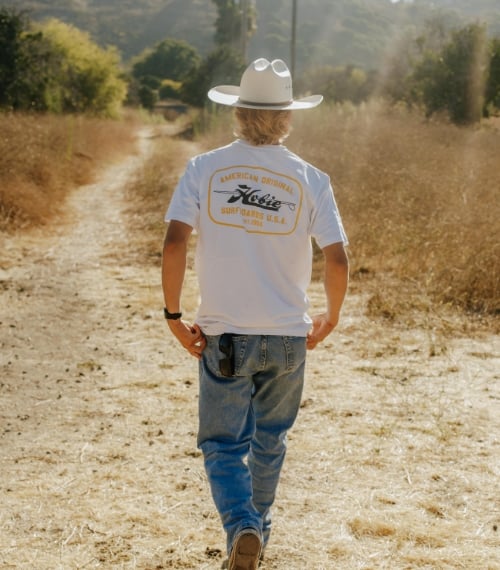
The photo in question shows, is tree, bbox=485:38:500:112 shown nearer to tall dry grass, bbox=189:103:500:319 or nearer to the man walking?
tall dry grass, bbox=189:103:500:319

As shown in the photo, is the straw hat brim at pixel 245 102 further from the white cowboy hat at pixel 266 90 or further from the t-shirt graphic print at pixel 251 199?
the t-shirt graphic print at pixel 251 199

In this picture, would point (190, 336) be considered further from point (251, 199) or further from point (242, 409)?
point (251, 199)

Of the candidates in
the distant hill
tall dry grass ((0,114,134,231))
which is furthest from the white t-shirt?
the distant hill

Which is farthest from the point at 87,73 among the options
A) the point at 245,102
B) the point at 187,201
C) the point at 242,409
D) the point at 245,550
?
the point at 245,550

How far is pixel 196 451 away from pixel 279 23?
126 m

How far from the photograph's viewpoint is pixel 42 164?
1330 centimetres

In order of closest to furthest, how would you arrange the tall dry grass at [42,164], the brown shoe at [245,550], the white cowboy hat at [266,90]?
the brown shoe at [245,550] < the white cowboy hat at [266,90] < the tall dry grass at [42,164]

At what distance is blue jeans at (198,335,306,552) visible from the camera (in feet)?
8.09

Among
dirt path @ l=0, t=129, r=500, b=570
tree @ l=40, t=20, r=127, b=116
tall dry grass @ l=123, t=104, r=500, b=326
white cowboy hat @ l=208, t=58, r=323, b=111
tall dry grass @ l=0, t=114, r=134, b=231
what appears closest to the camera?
white cowboy hat @ l=208, t=58, r=323, b=111

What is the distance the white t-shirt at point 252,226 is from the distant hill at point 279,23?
80828 millimetres

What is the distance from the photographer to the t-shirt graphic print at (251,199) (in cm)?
244

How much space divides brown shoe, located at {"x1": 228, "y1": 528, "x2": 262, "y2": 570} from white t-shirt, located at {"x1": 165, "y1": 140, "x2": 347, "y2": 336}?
2.06 feet

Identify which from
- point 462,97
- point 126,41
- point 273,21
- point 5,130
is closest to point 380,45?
point 273,21

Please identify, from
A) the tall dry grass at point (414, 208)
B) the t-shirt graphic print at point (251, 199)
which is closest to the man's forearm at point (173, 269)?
the t-shirt graphic print at point (251, 199)
